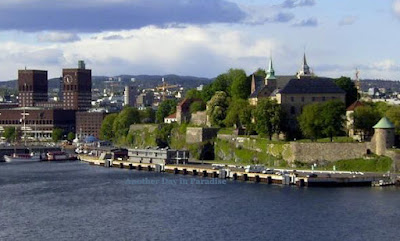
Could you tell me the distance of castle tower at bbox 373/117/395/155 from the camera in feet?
282

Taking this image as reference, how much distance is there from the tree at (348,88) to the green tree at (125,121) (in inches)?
1877

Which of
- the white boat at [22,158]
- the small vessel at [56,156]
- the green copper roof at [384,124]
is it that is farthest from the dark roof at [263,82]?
the white boat at [22,158]

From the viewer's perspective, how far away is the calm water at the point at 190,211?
185ft

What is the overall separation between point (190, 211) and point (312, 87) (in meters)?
41.8

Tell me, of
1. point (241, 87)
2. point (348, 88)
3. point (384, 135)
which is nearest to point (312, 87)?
point (348, 88)

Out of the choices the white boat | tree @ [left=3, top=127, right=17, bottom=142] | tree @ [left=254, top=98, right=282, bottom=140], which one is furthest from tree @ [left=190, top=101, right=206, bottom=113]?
tree @ [left=3, top=127, right=17, bottom=142]

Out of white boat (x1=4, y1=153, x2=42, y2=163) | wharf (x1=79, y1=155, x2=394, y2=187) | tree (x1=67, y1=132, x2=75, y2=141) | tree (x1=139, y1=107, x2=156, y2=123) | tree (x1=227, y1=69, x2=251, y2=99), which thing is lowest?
wharf (x1=79, y1=155, x2=394, y2=187)

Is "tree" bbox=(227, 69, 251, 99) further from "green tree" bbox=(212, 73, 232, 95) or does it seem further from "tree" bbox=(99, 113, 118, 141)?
"tree" bbox=(99, 113, 118, 141)

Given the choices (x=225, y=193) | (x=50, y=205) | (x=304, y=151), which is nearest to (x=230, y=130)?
(x=304, y=151)

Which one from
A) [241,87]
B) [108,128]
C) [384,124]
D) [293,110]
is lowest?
[384,124]

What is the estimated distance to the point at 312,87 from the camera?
104 meters

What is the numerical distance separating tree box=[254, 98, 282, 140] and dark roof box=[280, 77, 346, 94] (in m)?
3.79

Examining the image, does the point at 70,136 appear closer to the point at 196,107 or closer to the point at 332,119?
the point at 196,107

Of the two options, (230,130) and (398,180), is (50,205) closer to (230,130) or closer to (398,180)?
(398,180)
